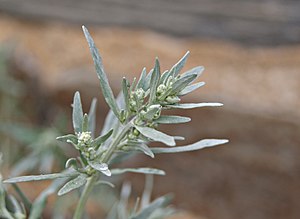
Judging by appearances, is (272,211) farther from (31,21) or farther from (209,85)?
(31,21)

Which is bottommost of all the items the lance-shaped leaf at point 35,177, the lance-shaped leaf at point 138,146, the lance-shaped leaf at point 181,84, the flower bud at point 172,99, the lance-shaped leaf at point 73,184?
the lance-shaped leaf at point 73,184

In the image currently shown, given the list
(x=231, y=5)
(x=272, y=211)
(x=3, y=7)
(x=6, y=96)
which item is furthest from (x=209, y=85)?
(x=3, y=7)

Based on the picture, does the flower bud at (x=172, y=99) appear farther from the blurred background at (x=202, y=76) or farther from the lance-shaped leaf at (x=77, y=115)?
Result: the blurred background at (x=202, y=76)

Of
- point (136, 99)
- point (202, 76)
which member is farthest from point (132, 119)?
point (202, 76)

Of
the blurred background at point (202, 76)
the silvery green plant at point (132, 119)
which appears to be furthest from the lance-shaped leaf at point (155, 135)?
the blurred background at point (202, 76)

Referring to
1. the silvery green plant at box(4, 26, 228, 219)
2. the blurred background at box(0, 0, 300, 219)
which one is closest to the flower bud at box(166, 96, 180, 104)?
the silvery green plant at box(4, 26, 228, 219)

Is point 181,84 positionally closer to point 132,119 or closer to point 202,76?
point 132,119

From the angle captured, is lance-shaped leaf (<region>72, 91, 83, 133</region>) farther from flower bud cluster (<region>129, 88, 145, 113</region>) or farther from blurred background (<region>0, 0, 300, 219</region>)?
blurred background (<region>0, 0, 300, 219</region>)
